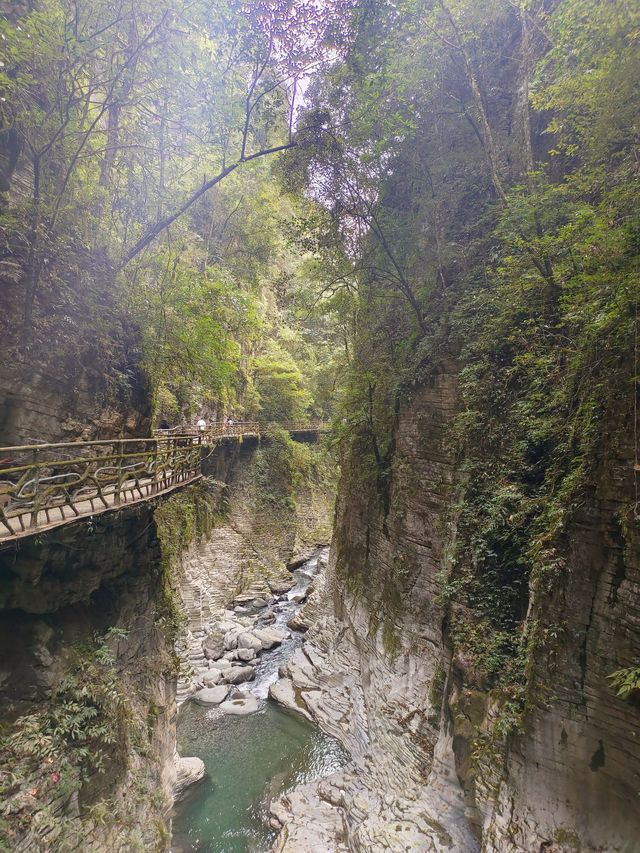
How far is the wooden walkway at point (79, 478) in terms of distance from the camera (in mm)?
4477

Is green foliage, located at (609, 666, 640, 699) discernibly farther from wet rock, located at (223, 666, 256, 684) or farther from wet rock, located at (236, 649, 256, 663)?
wet rock, located at (236, 649, 256, 663)

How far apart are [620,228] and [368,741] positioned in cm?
1131

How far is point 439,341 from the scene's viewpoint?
30.2 feet

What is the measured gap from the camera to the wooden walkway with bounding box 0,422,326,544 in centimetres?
448

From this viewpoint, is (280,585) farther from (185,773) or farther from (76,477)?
(76,477)

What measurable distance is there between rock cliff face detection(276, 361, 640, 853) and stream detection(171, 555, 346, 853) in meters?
0.58

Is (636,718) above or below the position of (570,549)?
below

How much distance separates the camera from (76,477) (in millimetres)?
6188

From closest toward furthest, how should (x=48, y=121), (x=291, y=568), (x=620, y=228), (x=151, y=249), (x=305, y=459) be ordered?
(x=620, y=228) < (x=48, y=121) < (x=151, y=249) < (x=291, y=568) < (x=305, y=459)

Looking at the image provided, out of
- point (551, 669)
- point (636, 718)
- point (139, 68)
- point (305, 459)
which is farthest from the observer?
point (305, 459)

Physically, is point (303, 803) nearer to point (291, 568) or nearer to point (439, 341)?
point (439, 341)

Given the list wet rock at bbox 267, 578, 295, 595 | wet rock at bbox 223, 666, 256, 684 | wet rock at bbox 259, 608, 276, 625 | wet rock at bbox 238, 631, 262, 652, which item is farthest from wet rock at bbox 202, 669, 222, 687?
wet rock at bbox 267, 578, 295, 595

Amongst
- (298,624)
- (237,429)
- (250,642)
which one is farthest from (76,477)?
(237,429)

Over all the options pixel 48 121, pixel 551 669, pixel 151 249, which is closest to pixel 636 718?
pixel 551 669
